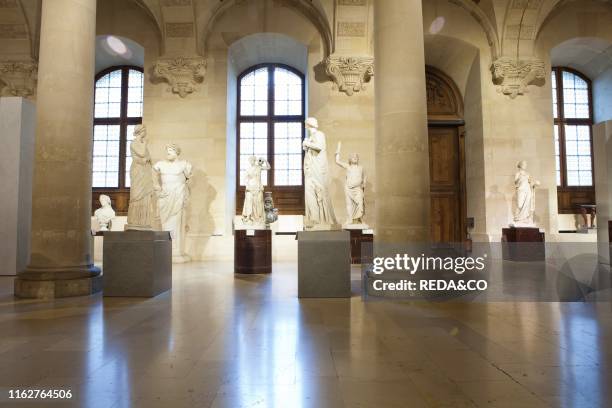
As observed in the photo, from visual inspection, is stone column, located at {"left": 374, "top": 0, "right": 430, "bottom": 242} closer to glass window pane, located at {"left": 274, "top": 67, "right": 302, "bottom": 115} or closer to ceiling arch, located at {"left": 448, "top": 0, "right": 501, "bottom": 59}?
ceiling arch, located at {"left": 448, "top": 0, "right": 501, "bottom": 59}

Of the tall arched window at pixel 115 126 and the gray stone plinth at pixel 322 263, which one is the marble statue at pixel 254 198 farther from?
the tall arched window at pixel 115 126

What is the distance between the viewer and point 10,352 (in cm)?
354

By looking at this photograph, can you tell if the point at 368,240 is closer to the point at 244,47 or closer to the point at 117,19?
the point at 244,47

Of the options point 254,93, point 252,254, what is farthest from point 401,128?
point 254,93

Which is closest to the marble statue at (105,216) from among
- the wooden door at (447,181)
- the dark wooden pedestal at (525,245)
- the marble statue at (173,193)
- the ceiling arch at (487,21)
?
the marble statue at (173,193)

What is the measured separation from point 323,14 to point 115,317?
1259cm

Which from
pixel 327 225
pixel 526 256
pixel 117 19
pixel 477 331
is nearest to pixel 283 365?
pixel 477 331

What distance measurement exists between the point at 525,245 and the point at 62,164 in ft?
40.2

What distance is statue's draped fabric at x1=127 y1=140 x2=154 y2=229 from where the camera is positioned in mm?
7582

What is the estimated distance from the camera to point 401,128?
6.56 m

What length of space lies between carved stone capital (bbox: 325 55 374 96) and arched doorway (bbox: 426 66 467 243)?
3.92 meters

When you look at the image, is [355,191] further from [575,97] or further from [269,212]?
[575,97]

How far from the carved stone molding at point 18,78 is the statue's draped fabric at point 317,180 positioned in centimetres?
1096

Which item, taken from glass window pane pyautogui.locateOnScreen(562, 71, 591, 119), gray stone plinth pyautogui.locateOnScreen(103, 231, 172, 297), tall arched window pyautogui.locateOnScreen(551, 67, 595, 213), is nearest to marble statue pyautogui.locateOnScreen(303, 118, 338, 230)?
gray stone plinth pyautogui.locateOnScreen(103, 231, 172, 297)
